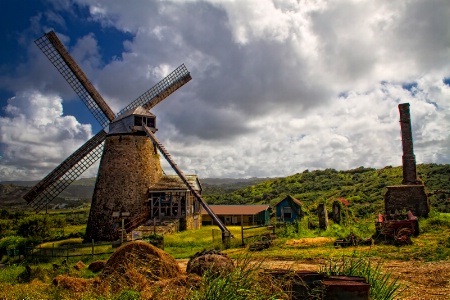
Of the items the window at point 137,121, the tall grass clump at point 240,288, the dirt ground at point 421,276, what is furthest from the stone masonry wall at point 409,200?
the tall grass clump at point 240,288

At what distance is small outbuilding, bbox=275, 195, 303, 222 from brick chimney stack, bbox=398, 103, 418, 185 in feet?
40.8

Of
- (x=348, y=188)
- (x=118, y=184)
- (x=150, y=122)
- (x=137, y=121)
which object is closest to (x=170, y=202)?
(x=118, y=184)

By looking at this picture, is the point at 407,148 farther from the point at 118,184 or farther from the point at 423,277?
the point at 118,184

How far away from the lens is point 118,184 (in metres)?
28.2

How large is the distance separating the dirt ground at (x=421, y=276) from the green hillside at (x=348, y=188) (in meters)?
22.0

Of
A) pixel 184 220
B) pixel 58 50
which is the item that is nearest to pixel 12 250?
pixel 184 220

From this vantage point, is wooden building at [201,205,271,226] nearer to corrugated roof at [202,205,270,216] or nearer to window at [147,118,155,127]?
corrugated roof at [202,205,270,216]

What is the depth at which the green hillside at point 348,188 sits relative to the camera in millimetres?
40812

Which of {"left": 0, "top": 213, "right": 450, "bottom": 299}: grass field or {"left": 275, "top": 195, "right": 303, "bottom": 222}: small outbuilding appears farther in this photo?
{"left": 275, "top": 195, "right": 303, "bottom": 222}: small outbuilding

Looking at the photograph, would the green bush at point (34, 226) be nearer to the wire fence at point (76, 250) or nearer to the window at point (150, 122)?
the wire fence at point (76, 250)

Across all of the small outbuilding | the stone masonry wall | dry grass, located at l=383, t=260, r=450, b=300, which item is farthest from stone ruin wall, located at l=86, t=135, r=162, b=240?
dry grass, located at l=383, t=260, r=450, b=300

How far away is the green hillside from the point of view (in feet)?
134

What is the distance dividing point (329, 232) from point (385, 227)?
6.00 meters

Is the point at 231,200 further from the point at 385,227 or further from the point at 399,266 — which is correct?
the point at 399,266
